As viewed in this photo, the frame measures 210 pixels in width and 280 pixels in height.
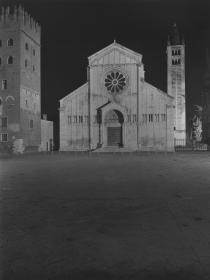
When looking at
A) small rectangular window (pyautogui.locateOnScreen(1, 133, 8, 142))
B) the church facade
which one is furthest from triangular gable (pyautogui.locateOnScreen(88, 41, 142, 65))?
small rectangular window (pyautogui.locateOnScreen(1, 133, 8, 142))

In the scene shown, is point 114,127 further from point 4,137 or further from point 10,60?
point 10,60

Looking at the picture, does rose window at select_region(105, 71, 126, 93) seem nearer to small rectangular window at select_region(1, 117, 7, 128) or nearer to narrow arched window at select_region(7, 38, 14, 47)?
narrow arched window at select_region(7, 38, 14, 47)

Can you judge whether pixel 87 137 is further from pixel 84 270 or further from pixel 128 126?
pixel 84 270

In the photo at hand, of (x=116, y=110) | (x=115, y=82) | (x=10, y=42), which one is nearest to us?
(x=116, y=110)

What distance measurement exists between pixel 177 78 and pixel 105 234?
78.7 metres

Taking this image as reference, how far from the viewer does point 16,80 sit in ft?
147

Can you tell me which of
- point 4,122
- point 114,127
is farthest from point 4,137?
point 114,127

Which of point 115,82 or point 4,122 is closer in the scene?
point 4,122

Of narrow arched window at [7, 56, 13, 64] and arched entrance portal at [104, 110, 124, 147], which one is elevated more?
narrow arched window at [7, 56, 13, 64]

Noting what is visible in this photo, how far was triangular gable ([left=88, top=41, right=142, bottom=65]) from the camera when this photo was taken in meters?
44.6

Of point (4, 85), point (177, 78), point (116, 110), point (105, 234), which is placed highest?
point (177, 78)

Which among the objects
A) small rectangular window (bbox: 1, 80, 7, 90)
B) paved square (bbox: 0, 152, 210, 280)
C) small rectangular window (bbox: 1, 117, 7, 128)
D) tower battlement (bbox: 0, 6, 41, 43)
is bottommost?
paved square (bbox: 0, 152, 210, 280)

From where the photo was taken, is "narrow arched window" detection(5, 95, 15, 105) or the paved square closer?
the paved square

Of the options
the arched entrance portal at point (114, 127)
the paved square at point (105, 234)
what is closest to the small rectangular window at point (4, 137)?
the arched entrance portal at point (114, 127)
